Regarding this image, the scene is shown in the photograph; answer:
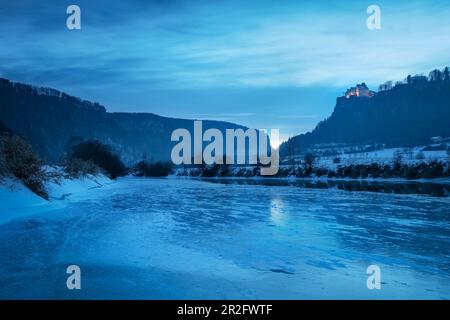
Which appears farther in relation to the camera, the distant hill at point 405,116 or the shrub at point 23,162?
the distant hill at point 405,116

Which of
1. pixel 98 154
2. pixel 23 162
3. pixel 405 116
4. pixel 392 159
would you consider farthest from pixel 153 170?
pixel 405 116

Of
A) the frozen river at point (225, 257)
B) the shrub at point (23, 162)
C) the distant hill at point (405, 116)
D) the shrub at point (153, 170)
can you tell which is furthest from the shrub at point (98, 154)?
the distant hill at point (405, 116)

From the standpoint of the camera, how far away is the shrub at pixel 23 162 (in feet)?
54.0

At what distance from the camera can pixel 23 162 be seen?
16875mm

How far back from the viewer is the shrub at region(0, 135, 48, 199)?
16.5 metres

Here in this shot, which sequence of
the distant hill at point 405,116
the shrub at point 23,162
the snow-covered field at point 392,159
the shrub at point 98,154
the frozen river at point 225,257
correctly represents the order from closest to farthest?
the frozen river at point 225,257
the shrub at point 23,162
the snow-covered field at point 392,159
the shrub at point 98,154
the distant hill at point 405,116

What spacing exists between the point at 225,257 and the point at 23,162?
1273 cm

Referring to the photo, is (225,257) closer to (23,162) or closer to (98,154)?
(23,162)

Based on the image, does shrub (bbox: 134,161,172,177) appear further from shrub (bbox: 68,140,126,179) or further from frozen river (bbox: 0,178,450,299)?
frozen river (bbox: 0,178,450,299)

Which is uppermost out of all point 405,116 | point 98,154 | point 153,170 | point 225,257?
point 405,116

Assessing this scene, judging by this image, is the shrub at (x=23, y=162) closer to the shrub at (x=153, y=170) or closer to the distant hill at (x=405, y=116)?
the shrub at (x=153, y=170)

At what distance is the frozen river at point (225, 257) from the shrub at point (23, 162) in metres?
4.35

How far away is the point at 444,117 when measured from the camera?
539 ft

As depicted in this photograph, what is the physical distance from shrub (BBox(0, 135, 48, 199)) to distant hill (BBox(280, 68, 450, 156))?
14096 cm
